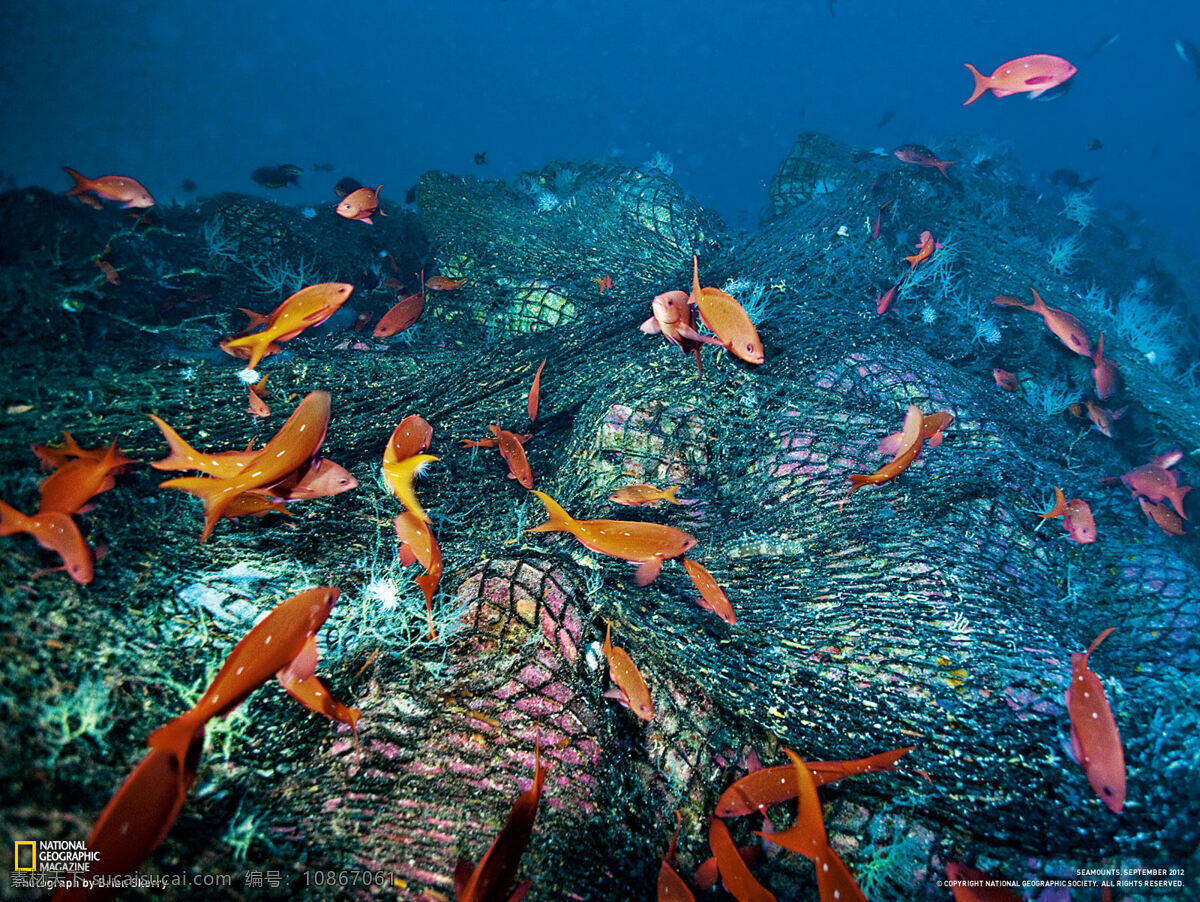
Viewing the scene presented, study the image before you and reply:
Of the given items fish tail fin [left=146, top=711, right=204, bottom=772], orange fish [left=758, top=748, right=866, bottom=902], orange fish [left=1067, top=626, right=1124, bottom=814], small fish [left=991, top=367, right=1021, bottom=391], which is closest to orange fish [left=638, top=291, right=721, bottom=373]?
orange fish [left=758, top=748, right=866, bottom=902]

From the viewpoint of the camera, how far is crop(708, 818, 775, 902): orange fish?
5.29 ft

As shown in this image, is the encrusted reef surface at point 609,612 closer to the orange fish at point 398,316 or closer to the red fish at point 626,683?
the red fish at point 626,683

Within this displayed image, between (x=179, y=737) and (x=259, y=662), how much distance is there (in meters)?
0.21

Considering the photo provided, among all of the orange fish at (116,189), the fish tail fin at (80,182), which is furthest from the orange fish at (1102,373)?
the fish tail fin at (80,182)

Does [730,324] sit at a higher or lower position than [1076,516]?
higher

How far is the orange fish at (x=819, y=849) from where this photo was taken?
1.33 meters

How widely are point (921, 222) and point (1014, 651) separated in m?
6.18

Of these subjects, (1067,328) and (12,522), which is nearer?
(12,522)

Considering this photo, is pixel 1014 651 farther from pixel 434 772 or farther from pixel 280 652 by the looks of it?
pixel 280 652

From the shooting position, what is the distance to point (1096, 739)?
5.70ft

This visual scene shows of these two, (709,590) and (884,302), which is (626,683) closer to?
(709,590)

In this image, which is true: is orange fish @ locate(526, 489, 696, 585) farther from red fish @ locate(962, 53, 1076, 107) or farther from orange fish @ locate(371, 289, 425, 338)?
red fish @ locate(962, 53, 1076, 107)

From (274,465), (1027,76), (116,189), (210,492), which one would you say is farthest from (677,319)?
(116,189)

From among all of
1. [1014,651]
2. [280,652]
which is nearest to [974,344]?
[1014,651]
